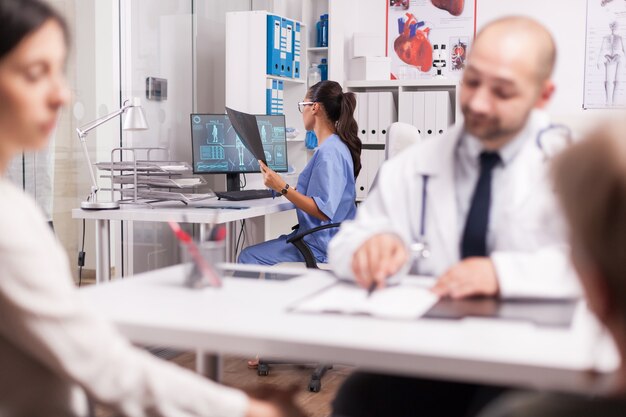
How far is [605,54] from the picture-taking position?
5.48 metres

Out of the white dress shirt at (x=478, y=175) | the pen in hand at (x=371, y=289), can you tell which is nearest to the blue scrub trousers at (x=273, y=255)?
the white dress shirt at (x=478, y=175)

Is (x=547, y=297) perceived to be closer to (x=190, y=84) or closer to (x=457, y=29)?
(x=190, y=84)

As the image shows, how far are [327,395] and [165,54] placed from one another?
7.86ft

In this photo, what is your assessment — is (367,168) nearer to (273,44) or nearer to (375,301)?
(273,44)

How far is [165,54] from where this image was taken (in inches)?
185

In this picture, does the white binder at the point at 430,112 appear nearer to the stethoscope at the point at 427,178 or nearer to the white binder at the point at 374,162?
the white binder at the point at 374,162

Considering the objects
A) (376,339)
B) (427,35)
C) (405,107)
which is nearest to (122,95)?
(405,107)

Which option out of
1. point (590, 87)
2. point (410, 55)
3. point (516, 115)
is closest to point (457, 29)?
point (410, 55)

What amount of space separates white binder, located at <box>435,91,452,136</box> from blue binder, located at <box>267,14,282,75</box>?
1055 millimetres

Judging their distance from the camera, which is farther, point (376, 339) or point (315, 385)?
point (315, 385)

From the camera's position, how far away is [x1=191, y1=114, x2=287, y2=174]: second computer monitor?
13.5 ft

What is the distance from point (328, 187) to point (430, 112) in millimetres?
1717

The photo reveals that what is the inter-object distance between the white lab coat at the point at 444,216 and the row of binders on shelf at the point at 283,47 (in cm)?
317

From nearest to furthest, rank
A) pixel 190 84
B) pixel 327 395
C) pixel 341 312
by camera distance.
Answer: pixel 341 312
pixel 327 395
pixel 190 84
